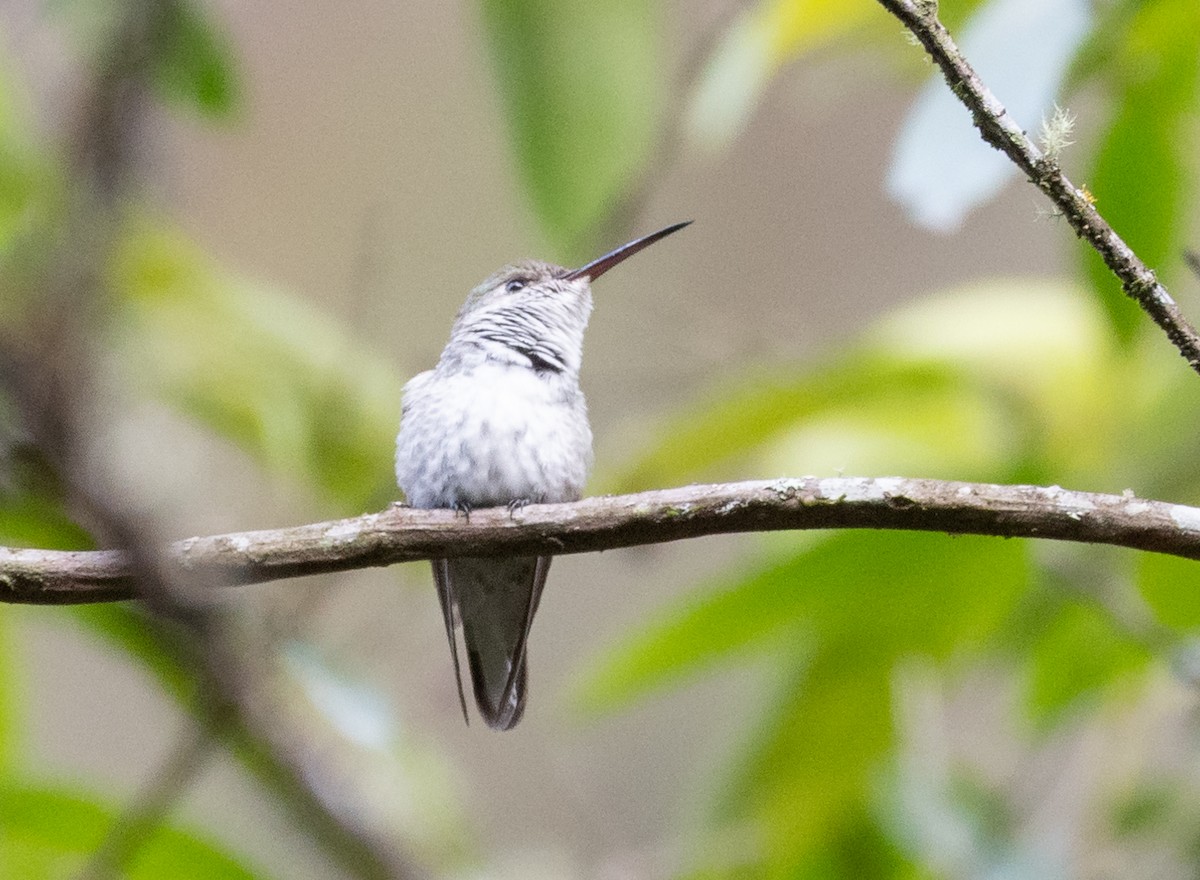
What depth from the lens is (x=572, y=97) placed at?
2736 millimetres

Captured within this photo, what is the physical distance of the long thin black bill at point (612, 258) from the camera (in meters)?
2.81

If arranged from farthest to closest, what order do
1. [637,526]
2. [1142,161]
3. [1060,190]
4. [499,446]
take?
[499,446] → [1142,161] → [637,526] → [1060,190]

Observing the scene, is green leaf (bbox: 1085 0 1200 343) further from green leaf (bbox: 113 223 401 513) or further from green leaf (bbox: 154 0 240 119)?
green leaf (bbox: 154 0 240 119)

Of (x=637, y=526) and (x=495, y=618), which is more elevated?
(x=495, y=618)

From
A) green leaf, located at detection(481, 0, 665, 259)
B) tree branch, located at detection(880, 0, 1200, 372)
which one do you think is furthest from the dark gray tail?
tree branch, located at detection(880, 0, 1200, 372)

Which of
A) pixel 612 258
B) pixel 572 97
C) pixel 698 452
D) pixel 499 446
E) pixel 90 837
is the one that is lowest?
pixel 90 837

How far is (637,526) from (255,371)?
4.85ft

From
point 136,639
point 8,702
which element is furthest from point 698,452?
point 8,702

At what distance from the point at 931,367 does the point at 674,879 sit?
4.48ft

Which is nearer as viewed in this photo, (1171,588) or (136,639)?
(1171,588)

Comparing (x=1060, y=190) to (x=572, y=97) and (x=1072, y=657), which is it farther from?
(x=1072, y=657)

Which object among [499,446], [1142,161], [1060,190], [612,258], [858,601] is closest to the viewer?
[1060,190]

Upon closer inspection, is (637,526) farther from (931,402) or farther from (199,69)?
(931,402)

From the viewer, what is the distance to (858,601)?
2.71 meters
